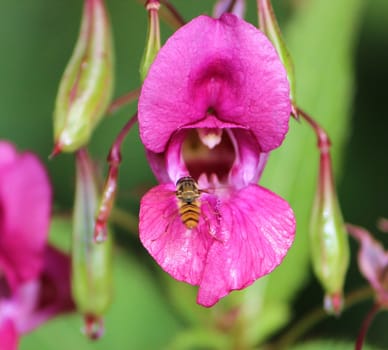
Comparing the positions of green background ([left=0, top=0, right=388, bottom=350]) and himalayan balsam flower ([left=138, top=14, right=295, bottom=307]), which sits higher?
himalayan balsam flower ([left=138, top=14, right=295, bottom=307])

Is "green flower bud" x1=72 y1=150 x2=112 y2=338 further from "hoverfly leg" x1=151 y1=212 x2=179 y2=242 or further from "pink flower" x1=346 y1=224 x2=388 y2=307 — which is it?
"pink flower" x1=346 y1=224 x2=388 y2=307

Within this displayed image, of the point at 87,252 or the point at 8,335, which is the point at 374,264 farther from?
the point at 8,335

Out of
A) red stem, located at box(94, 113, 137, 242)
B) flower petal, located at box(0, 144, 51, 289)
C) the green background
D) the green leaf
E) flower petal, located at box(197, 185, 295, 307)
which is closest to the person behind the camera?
flower petal, located at box(197, 185, 295, 307)

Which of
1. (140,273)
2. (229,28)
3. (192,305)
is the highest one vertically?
(229,28)

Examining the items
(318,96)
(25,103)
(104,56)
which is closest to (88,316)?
(104,56)

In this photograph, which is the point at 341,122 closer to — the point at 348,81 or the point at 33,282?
the point at 348,81

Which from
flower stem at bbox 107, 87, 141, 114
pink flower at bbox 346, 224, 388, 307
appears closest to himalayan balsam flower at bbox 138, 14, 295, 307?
flower stem at bbox 107, 87, 141, 114

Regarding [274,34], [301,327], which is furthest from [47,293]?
[274,34]
